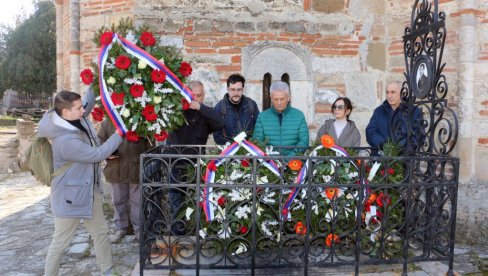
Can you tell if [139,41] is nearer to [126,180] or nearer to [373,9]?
[126,180]

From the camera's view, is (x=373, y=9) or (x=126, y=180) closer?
(x=126, y=180)

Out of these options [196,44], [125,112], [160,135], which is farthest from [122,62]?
[196,44]

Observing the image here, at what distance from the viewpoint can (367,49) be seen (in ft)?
19.7

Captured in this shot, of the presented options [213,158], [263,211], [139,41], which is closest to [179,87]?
[139,41]

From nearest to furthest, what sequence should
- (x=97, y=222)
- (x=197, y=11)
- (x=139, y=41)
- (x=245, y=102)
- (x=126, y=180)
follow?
1. (x=139, y=41)
2. (x=97, y=222)
3. (x=245, y=102)
4. (x=126, y=180)
5. (x=197, y=11)

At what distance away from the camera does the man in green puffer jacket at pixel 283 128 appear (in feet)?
13.3

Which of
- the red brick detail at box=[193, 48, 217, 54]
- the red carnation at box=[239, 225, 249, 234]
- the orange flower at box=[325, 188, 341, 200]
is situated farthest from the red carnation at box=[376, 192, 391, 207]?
the red brick detail at box=[193, 48, 217, 54]

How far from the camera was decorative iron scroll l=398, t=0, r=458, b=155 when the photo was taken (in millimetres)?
3214

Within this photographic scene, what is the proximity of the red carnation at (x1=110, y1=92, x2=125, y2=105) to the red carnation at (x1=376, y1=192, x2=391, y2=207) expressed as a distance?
83.0 inches

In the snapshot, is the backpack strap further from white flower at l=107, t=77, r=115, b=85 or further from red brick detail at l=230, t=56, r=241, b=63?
red brick detail at l=230, t=56, r=241, b=63

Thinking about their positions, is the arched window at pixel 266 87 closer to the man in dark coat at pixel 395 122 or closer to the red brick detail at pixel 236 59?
the red brick detail at pixel 236 59

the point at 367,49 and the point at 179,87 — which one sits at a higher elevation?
the point at 367,49

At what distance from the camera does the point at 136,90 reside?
309cm

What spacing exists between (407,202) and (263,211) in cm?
110
